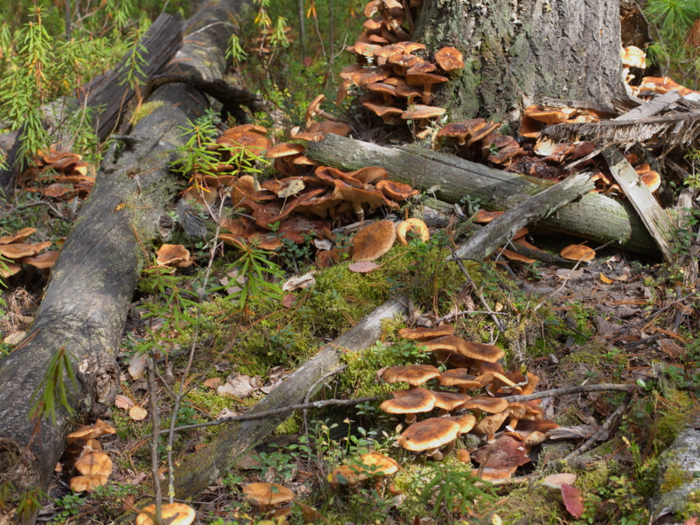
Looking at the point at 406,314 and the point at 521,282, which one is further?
the point at 521,282

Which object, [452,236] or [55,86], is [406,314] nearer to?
[452,236]

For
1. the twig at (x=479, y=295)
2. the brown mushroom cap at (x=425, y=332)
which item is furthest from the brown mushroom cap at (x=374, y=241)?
the brown mushroom cap at (x=425, y=332)

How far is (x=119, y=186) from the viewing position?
18.9 feet

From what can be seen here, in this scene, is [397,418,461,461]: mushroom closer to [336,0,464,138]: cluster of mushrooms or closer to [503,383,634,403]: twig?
[503,383,634,403]: twig

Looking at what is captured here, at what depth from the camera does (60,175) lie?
6.77 meters

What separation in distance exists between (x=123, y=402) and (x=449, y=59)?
181 inches

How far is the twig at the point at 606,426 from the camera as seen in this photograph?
10.5 feet

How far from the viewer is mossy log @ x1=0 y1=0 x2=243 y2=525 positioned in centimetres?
319

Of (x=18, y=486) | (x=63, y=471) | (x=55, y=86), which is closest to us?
(x=18, y=486)

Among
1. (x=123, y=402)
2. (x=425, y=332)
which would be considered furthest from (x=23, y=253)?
(x=425, y=332)

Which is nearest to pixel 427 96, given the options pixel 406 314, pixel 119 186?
pixel 406 314

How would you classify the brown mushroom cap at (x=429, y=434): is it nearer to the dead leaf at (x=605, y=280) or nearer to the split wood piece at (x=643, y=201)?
the dead leaf at (x=605, y=280)

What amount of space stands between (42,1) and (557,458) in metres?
14.9

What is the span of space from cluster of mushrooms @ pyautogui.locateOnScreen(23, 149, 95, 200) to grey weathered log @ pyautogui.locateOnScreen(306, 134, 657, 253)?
10.5 feet
